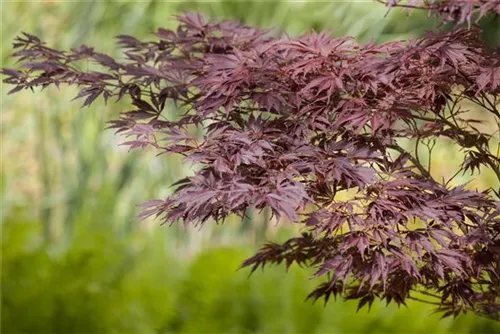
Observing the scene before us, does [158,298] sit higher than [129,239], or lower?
lower

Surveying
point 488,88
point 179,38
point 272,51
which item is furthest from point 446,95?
point 179,38

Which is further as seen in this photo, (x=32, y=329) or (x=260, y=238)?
(x=260, y=238)

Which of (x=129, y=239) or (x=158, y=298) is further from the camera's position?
(x=129, y=239)

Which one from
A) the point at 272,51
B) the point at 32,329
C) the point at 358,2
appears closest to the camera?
the point at 272,51

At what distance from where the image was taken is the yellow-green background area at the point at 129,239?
3.45m

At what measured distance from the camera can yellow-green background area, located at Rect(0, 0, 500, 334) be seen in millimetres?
3447

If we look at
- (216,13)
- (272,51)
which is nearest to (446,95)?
(272,51)

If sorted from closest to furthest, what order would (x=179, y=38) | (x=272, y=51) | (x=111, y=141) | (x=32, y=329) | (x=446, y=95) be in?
1. (x=446, y=95)
2. (x=272, y=51)
3. (x=179, y=38)
4. (x=32, y=329)
5. (x=111, y=141)

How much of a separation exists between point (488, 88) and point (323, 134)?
335mm

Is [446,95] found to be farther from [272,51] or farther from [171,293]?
[171,293]

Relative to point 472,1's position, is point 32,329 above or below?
below

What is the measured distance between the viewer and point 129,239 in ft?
12.6

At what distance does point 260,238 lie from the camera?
13.8 ft

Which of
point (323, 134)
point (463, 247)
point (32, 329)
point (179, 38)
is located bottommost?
point (32, 329)
